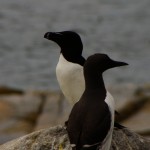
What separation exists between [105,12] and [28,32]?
3959mm

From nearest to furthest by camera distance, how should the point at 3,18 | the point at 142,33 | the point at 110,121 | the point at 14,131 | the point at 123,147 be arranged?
the point at 110,121 → the point at 123,147 → the point at 14,131 → the point at 142,33 → the point at 3,18

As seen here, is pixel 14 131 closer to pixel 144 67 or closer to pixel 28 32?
pixel 144 67

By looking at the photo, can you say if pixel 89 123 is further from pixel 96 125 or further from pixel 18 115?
pixel 18 115

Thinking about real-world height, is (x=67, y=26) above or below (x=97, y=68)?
below

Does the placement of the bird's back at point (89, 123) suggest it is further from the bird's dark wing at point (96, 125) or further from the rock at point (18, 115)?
the rock at point (18, 115)

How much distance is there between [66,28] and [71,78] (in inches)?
792

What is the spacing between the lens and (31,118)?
19.3 meters

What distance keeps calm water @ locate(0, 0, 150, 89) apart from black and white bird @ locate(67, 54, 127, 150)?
47.8 feet

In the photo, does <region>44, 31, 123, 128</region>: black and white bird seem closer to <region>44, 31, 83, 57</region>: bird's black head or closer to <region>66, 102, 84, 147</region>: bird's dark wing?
<region>44, 31, 83, 57</region>: bird's black head

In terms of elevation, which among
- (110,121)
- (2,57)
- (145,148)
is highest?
(110,121)

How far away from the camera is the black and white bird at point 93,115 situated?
997 centimetres

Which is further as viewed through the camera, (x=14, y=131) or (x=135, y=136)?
(x=14, y=131)

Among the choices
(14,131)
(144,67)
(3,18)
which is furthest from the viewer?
(3,18)

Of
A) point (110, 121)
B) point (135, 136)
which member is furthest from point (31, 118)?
point (110, 121)
